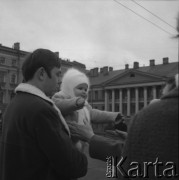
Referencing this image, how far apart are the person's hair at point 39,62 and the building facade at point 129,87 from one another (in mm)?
50602

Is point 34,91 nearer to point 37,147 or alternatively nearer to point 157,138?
point 37,147

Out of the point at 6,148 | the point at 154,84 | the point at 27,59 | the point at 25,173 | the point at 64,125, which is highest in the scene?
the point at 154,84

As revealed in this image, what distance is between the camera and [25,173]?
1.56 metres

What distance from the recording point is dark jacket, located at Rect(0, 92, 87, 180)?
1490 millimetres

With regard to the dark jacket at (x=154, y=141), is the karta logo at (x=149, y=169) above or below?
below

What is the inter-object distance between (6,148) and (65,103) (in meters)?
0.60

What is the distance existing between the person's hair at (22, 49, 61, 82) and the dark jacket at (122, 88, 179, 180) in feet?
2.93

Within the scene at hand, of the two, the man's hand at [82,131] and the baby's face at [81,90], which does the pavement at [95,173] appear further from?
→ the man's hand at [82,131]

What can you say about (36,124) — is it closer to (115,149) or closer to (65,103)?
(115,149)

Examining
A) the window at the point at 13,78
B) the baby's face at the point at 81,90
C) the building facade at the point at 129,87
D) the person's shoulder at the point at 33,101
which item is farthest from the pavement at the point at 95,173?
the building facade at the point at 129,87

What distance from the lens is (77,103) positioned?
6.77ft

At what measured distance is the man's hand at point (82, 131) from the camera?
5.15 ft

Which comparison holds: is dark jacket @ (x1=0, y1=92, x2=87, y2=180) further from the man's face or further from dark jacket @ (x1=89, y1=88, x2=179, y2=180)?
dark jacket @ (x1=89, y1=88, x2=179, y2=180)

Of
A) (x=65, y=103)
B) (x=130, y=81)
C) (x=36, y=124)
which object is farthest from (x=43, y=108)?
(x=130, y=81)
